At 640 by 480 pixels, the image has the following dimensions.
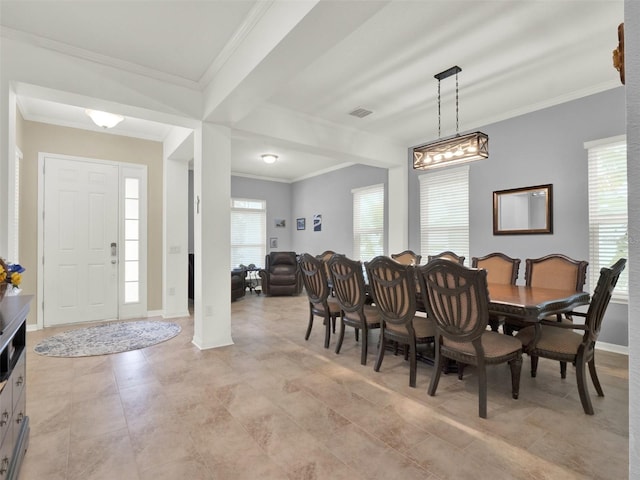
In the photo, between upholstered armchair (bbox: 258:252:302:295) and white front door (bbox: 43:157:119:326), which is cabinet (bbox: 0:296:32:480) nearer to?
white front door (bbox: 43:157:119:326)

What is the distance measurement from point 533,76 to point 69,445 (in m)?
4.89

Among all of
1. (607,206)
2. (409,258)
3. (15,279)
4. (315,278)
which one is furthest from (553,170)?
(15,279)

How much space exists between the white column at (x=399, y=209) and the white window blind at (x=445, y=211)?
0.29 metres

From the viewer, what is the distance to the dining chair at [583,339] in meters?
2.19

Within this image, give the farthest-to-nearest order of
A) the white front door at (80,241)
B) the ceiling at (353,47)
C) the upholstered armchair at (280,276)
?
the upholstered armchair at (280,276) → the white front door at (80,241) → the ceiling at (353,47)

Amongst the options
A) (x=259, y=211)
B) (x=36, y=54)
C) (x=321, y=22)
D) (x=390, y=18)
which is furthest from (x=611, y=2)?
(x=259, y=211)

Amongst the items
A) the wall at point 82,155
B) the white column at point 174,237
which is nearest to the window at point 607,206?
the white column at point 174,237

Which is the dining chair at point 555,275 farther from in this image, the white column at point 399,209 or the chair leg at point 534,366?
the white column at point 399,209

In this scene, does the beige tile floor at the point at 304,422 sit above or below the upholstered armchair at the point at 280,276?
below

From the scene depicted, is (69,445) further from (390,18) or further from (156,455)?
(390,18)

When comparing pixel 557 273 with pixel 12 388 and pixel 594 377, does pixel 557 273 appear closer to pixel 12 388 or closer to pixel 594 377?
pixel 594 377

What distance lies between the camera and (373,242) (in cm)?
644

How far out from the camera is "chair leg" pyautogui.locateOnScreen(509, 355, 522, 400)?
236cm

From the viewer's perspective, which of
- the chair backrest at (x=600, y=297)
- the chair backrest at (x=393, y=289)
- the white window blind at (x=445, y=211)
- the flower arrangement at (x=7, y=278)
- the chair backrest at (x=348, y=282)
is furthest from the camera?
the white window blind at (x=445, y=211)
